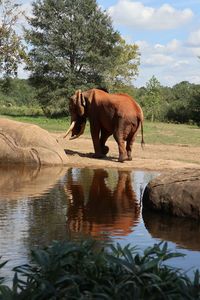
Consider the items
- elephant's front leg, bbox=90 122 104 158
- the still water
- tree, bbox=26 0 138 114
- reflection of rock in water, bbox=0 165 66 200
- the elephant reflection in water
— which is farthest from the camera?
tree, bbox=26 0 138 114

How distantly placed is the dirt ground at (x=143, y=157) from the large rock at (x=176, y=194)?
3.54 metres

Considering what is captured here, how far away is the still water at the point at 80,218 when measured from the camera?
287 inches

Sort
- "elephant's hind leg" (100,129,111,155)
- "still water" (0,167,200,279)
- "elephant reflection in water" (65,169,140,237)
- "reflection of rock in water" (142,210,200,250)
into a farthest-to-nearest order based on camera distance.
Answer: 1. "elephant's hind leg" (100,129,111,155)
2. "elephant reflection in water" (65,169,140,237)
3. "reflection of rock in water" (142,210,200,250)
4. "still water" (0,167,200,279)

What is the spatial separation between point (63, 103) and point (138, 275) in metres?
39.3

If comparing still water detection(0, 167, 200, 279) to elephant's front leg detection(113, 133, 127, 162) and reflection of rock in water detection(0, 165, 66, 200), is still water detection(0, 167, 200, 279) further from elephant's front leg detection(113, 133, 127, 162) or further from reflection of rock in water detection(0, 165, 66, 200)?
elephant's front leg detection(113, 133, 127, 162)

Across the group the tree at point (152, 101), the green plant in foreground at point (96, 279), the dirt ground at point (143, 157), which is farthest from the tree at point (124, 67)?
the green plant in foreground at point (96, 279)

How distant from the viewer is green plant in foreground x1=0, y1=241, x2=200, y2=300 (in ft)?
12.3

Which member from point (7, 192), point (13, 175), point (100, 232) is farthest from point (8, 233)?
point (13, 175)

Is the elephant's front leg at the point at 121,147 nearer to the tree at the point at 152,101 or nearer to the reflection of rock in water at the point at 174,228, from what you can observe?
the reflection of rock in water at the point at 174,228

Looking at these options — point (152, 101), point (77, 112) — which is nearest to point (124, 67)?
point (152, 101)

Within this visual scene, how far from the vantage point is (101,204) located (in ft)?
33.5

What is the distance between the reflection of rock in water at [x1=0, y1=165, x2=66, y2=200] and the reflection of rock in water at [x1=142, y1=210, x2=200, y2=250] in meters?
2.59

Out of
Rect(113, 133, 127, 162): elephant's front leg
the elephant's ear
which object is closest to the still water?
Rect(113, 133, 127, 162): elephant's front leg

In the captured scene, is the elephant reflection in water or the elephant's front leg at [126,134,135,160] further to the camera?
→ the elephant's front leg at [126,134,135,160]
